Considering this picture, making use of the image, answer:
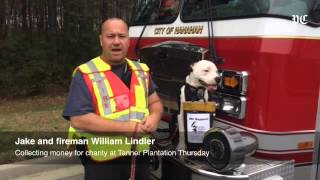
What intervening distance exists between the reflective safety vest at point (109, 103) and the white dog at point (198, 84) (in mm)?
608

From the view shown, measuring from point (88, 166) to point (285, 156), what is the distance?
4.64ft

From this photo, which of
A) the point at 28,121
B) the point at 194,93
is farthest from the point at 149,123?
the point at 28,121

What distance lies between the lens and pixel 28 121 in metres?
7.92

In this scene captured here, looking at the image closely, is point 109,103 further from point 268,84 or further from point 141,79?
point 268,84

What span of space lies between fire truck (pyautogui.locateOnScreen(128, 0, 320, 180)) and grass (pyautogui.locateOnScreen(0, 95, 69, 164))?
2.93m

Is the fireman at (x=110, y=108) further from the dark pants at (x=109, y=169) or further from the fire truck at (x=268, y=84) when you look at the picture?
the fire truck at (x=268, y=84)

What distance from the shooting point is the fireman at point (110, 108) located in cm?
288

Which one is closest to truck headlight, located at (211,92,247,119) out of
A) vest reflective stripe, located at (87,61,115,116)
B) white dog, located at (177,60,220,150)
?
white dog, located at (177,60,220,150)

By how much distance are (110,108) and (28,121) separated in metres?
5.36

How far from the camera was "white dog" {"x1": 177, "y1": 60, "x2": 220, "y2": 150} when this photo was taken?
3.50 meters

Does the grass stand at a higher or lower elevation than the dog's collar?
lower

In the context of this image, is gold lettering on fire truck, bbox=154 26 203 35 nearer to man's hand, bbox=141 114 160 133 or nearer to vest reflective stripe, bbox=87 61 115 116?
man's hand, bbox=141 114 160 133

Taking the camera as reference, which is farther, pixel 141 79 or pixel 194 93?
pixel 194 93

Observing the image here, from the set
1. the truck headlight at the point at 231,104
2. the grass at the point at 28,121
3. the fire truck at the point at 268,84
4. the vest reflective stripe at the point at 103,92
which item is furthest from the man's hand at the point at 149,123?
the grass at the point at 28,121
